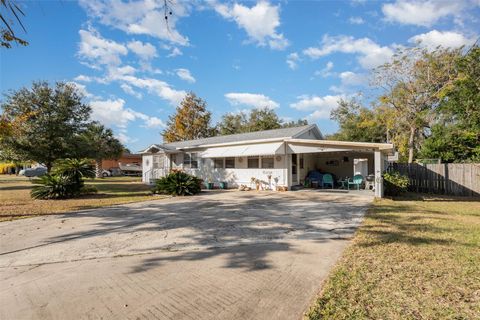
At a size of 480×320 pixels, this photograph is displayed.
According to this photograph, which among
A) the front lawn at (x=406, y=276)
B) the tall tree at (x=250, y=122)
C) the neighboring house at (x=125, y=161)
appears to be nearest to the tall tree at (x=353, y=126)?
the tall tree at (x=250, y=122)

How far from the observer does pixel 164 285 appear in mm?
3832

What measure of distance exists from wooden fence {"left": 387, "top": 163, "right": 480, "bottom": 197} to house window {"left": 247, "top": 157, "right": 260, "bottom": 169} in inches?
346

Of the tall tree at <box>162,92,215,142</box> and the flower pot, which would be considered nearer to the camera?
the flower pot

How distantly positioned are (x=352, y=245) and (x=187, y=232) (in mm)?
4058

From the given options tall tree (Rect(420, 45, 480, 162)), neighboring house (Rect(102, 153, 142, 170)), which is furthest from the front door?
neighboring house (Rect(102, 153, 142, 170))

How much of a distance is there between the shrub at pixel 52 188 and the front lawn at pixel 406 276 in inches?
559

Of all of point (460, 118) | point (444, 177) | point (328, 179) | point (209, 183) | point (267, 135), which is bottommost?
point (209, 183)

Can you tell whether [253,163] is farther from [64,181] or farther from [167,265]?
[167,265]

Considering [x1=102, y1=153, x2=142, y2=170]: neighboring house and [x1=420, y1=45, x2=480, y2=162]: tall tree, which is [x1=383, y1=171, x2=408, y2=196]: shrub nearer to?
[x1=420, y1=45, x2=480, y2=162]: tall tree

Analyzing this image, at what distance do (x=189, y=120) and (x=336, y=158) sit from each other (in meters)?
26.1

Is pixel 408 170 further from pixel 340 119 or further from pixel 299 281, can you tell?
pixel 340 119

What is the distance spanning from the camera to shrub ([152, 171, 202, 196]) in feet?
49.9

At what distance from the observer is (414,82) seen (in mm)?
22922

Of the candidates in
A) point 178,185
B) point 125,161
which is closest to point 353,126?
point 178,185
